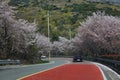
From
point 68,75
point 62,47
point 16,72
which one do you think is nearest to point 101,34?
point 16,72

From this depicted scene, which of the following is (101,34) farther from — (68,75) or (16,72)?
(68,75)

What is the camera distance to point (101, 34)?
213 ft

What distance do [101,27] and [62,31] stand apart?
97.8 meters

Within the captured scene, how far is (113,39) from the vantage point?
63125 mm

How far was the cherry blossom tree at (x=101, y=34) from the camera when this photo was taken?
62.7 metres

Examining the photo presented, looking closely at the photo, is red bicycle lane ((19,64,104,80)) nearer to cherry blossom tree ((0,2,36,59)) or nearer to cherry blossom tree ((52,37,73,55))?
cherry blossom tree ((0,2,36,59))

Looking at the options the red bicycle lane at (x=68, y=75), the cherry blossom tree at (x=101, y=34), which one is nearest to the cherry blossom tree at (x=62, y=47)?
the cherry blossom tree at (x=101, y=34)

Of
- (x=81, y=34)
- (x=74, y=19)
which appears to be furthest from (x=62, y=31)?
(x=81, y=34)

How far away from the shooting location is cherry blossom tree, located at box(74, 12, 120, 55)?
62.7 metres

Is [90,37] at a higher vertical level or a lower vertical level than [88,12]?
lower

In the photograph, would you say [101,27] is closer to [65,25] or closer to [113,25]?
[113,25]

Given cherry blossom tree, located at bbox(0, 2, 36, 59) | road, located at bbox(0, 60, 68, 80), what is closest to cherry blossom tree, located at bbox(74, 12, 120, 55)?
cherry blossom tree, located at bbox(0, 2, 36, 59)

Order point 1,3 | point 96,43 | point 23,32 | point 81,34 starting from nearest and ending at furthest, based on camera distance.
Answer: point 1,3, point 23,32, point 96,43, point 81,34

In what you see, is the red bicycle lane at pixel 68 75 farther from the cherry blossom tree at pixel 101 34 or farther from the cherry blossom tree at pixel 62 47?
the cherry blossom tree at pixel 62 47
